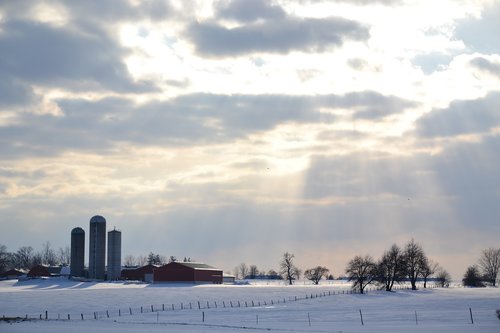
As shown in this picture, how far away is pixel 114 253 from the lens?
5787 inches

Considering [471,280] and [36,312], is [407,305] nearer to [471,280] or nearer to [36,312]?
[36,312]

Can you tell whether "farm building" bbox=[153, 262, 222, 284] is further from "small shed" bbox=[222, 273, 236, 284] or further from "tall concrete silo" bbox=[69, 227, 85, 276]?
"small shed" bbox=[222, 273, 236, 284]

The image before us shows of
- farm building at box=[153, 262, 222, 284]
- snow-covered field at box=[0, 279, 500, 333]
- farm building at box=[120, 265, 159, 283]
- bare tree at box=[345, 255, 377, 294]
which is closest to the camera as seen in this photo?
snow-covered field at box=[0, 279, 500, 333]

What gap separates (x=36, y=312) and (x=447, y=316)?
4351 cm

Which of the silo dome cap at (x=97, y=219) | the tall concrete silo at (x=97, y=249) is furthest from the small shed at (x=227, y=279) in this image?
the silo dome cap at (x=97, y=219)

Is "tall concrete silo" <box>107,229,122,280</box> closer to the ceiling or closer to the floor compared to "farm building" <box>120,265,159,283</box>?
closer to the ceiling

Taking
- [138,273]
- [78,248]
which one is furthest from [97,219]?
[138,273]

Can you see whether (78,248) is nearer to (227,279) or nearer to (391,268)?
(227,279)

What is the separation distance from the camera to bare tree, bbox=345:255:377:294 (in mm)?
116400

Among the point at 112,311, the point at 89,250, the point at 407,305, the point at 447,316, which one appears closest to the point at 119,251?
the point at 89,250

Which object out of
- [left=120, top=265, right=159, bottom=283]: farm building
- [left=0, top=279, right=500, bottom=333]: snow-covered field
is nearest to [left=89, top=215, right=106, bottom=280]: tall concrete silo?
[left=120, top=265, right=159, bottom=283]: farm building

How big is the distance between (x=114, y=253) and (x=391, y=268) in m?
59.4

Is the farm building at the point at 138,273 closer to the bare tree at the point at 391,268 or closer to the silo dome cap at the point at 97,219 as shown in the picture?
the silo dome cap at the point at 97,219

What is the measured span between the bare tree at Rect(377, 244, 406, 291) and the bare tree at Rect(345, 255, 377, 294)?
77.6 inches
